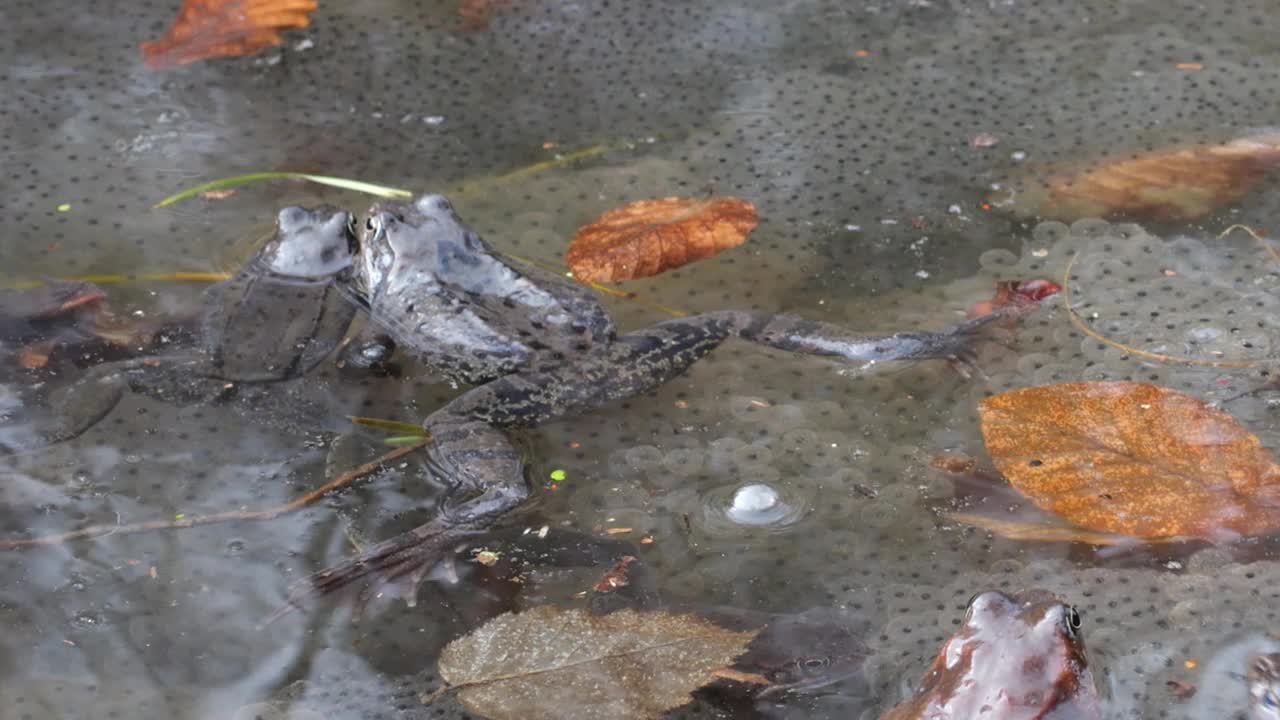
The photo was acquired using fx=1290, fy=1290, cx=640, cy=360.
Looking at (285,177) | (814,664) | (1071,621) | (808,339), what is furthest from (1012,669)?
(285,177)

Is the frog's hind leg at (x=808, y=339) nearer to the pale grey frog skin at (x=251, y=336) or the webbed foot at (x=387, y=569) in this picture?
the webbed foot at (x=387, y=569)

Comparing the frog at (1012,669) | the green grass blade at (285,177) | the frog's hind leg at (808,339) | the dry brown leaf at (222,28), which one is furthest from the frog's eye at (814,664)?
the dry brown leaf at (222,28)

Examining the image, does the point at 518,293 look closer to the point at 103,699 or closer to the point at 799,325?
the point at 799,325

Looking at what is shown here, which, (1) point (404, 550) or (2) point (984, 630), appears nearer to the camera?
(2) point (984, 630)

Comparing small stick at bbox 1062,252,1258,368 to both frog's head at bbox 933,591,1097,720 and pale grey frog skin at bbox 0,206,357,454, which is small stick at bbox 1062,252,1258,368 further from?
pale grey frog skin at bbox 0,206,357,454

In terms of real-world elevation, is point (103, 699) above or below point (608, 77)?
below

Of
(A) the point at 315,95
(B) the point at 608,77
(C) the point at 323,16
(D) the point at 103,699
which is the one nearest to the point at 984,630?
(D) the point at 103,699

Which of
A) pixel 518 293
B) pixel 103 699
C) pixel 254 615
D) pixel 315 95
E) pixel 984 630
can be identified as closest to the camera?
pixel 984 630
